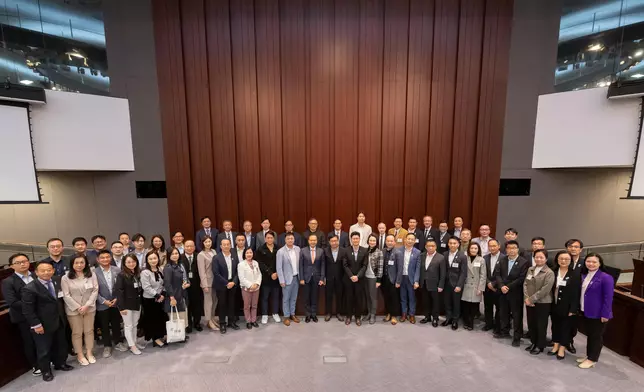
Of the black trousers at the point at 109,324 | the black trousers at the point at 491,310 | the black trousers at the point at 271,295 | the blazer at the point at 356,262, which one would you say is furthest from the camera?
the black trousers at the point at 271,295

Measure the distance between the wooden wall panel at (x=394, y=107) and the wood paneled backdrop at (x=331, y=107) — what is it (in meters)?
0.02

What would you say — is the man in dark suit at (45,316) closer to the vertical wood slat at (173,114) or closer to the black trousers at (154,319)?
the black trousers at (154,319)

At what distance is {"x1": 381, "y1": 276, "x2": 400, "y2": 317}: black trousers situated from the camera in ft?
14.6

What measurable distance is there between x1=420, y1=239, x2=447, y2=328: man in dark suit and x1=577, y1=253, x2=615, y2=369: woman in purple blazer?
5.01 ft

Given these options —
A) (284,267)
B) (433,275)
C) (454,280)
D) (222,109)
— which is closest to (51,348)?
(284,267)

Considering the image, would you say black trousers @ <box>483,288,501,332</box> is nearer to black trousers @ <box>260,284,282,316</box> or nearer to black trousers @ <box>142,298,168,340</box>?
black trousers @ <box>260,284,282,316</box>

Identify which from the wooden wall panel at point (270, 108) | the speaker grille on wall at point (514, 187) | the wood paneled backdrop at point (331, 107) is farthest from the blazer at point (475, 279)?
the wooden wall panel at point (270, 108)

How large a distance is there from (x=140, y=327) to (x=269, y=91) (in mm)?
4454

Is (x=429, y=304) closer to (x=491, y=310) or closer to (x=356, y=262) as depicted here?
(x=491, y=310)

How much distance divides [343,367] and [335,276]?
1.29 metres

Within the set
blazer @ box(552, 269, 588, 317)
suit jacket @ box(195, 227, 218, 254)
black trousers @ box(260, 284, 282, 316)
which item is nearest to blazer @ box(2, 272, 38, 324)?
suit jacket @ box(195, 227, 218, 254)

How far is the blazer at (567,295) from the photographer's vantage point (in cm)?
331

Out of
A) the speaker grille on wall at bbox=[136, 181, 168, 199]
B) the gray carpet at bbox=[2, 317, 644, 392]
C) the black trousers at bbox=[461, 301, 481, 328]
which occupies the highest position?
the speaker grille on wall at bbox=[136, 181, 168, 199]

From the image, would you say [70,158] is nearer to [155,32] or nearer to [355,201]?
[155,32]
